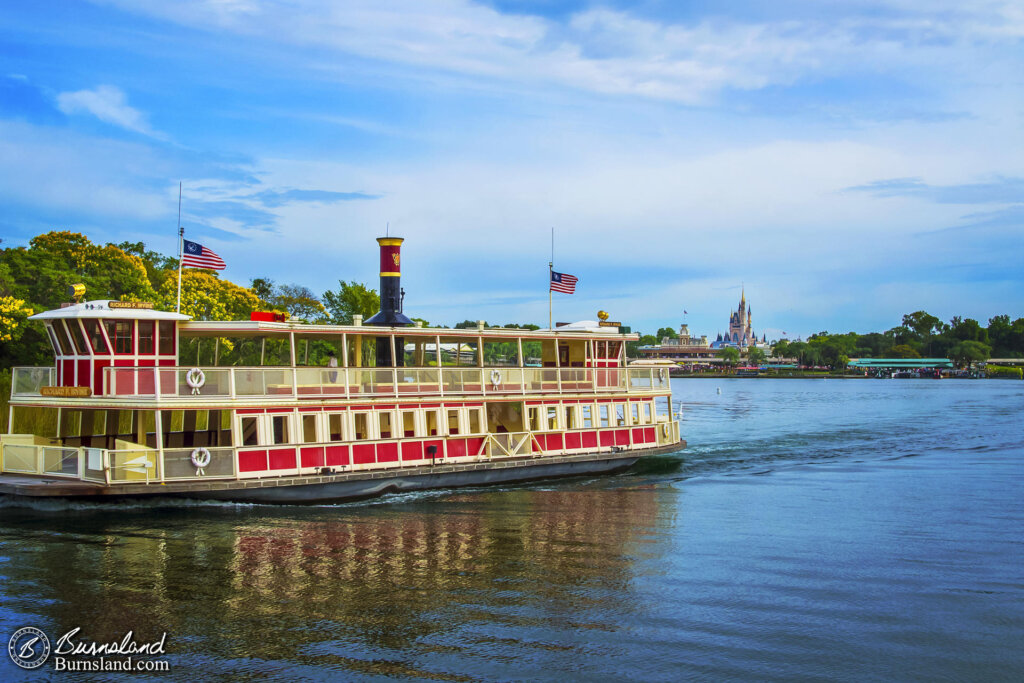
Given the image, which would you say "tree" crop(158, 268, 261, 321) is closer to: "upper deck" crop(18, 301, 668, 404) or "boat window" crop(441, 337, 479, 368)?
"boat window" crop(441, 337, 479, 368)

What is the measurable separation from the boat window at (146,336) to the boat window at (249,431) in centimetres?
371

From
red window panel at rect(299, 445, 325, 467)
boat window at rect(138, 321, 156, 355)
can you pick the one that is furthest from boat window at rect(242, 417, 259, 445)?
boat window at rect(138, 321, 156, 355)

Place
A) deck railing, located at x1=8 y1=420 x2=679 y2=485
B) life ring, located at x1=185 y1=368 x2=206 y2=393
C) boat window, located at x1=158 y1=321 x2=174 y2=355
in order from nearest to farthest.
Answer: deck railing, located at x1=8 y1=420 x2=679 y2=485
life ring, located at x1=185 y1=368 x2=206 y2=393
boat window, located at x1=158 y1=321 x2=174 y2=355

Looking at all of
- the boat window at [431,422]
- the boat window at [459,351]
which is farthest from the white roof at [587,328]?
the boat window at [431,422]

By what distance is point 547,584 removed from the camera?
18.8 meters

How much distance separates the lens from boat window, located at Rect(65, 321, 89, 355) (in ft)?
79.8

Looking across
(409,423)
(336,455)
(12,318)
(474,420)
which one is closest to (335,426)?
(336,455)

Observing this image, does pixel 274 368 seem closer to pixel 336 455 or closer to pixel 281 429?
pixel 281 429

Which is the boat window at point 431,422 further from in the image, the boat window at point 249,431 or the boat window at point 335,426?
the boat window at point 249,431

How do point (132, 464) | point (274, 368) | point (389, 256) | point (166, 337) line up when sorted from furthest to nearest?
point (389, 256) < point (274, 368) < point (166, 337) < point (132, 464)

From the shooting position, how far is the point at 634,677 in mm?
14180

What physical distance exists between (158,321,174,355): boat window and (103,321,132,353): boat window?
0.93 metres

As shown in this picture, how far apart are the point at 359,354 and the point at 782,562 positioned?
15390mm

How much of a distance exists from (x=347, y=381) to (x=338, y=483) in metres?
3.21
